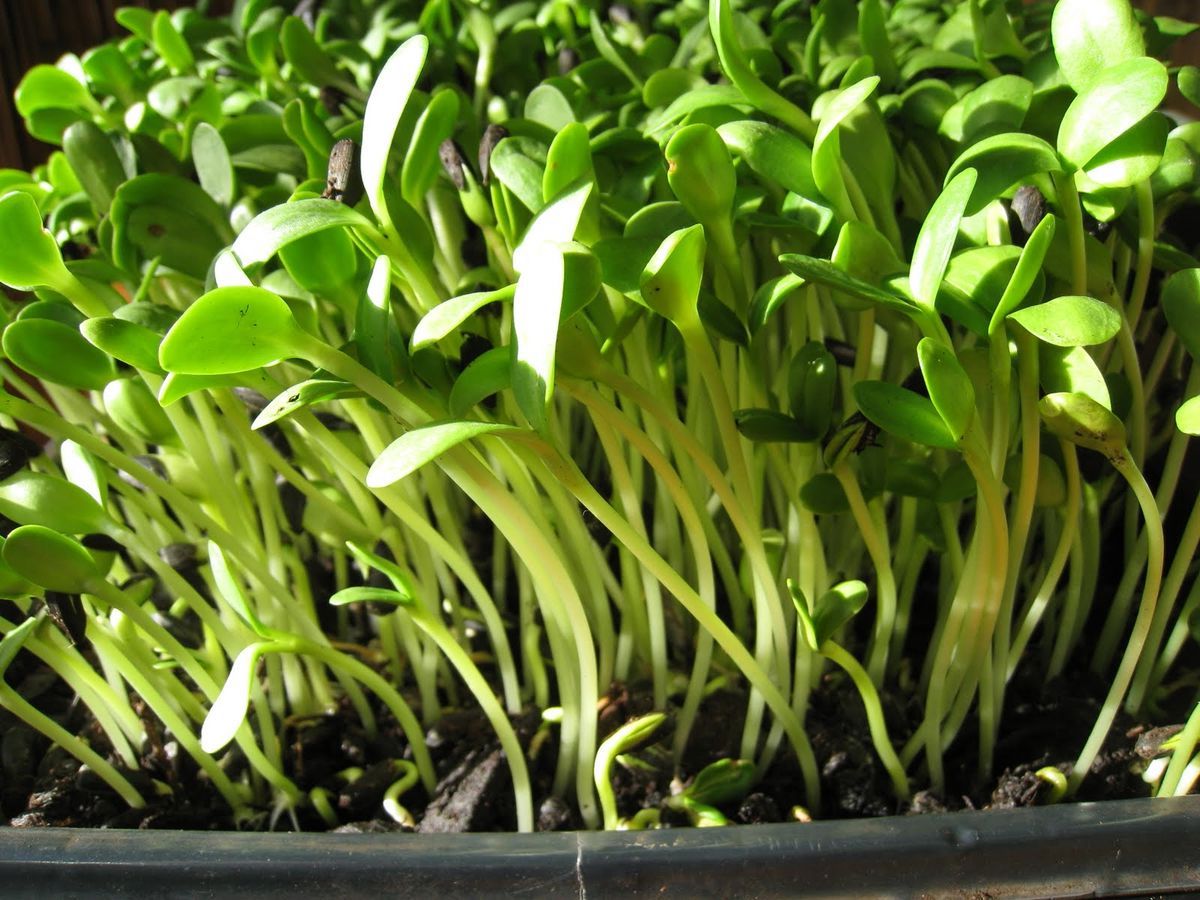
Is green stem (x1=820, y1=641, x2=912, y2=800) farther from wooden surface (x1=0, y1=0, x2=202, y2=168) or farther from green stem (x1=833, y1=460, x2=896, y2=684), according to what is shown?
wooden surface (x1=0, y1=0, x2=202, y2=168)

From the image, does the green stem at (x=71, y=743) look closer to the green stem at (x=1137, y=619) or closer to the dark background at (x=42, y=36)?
the green stem at (x=1137, y=619)

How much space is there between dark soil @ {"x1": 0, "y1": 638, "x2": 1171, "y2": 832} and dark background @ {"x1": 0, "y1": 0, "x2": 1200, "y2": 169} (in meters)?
0.96

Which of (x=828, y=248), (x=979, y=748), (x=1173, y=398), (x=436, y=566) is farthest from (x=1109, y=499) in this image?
(x=436, y=566)

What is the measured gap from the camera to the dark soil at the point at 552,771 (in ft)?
2.15

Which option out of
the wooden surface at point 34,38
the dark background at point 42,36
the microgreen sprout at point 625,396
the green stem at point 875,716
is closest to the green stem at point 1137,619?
the microgreen sprout at point 625,396

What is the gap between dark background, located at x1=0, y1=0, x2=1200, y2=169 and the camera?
136 cm

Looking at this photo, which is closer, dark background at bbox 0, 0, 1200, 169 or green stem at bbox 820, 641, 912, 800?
green stem at bbox 820, 641, 912, 800

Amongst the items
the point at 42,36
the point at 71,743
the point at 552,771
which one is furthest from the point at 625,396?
the point at 42,36

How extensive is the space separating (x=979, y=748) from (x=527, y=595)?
343 millimetres

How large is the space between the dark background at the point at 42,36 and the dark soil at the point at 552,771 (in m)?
0.96

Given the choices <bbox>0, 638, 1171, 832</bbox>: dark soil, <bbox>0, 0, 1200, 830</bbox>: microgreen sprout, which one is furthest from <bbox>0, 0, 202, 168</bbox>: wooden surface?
<bbox>0, 638, 1171, 832</bbox>: dark soil

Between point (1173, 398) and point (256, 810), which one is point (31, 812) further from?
point (1173, 398)

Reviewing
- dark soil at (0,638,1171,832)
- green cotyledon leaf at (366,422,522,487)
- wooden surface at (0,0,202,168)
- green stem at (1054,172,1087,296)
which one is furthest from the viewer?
wooden surface at (0,0,202,168)

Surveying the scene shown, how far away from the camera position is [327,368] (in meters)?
0.48
